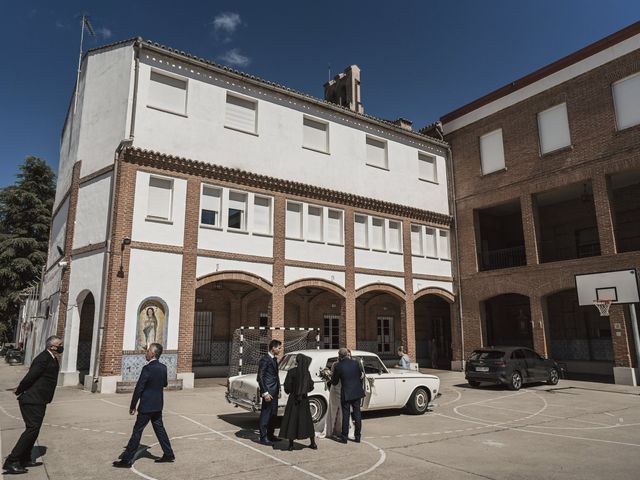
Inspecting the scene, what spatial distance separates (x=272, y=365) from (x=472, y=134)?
67.0ft

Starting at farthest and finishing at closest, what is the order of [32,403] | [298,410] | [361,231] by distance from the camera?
[361,231] < [298,410] < [32,403]

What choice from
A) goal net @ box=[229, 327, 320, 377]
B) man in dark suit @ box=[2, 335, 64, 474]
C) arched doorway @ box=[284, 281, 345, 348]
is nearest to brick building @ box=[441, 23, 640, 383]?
arched doorway @ box=[284, 281, 345, 348]

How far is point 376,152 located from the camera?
23.4 meters

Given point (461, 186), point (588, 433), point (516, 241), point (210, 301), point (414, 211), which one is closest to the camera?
point (588, 433)

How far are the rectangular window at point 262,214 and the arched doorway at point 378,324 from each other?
7864mm

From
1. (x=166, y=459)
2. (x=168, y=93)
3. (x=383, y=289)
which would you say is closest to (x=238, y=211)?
(x=168, y=93)

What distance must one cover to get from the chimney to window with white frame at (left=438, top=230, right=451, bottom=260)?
8.24 meters

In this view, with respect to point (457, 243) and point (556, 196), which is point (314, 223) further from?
point (556, 196)

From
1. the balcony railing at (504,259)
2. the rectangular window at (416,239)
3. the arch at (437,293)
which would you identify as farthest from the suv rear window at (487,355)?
the balcony railing at (504,259)

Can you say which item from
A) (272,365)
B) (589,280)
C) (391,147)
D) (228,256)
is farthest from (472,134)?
(272,365)

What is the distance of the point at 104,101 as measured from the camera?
1758cm

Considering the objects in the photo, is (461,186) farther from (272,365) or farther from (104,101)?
(272,365)

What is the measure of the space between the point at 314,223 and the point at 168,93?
25.7 ft

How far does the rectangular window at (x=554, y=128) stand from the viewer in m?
21.0
